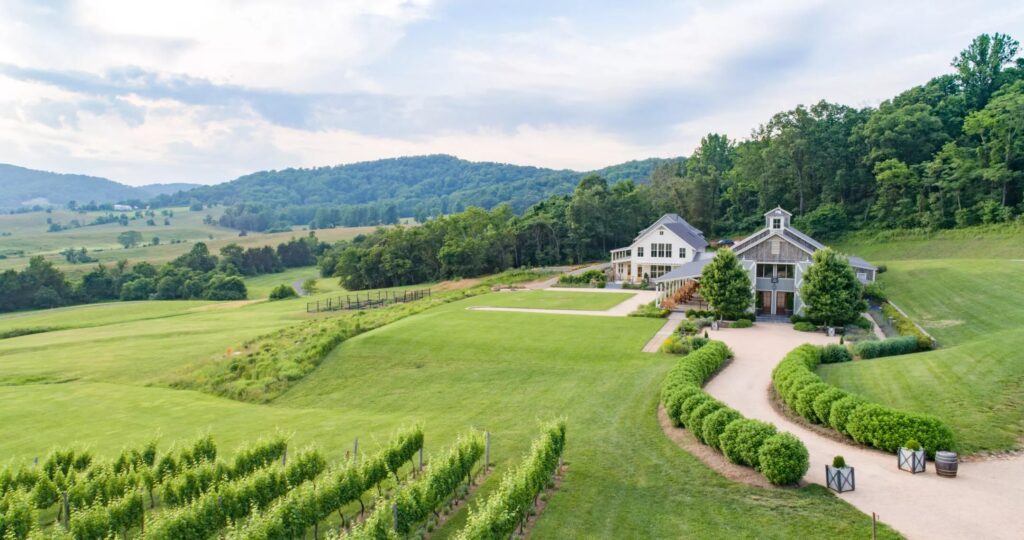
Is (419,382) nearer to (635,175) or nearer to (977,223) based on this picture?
(977,223)

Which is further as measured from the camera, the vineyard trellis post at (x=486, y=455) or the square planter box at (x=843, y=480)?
the vineyard trellis post at (x=486, y=455)

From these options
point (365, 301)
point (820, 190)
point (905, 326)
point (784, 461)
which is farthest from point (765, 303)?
point (820, 190)

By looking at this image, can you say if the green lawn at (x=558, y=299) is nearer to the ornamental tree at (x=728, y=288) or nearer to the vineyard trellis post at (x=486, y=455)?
the ornamental tree at (x=728, y=288)

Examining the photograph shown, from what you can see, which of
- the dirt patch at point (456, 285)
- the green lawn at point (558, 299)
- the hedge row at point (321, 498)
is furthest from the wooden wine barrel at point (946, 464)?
the dirt patch at point (456, 285)

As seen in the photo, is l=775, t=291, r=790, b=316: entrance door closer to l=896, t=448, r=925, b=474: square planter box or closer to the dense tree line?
l=896, t=448, r=925, b=474: square planter box

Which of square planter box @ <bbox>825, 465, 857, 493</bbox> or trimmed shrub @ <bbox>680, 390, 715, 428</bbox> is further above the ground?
trimmed shrub @ <bbox>680, 390, 715, 428</bbox>

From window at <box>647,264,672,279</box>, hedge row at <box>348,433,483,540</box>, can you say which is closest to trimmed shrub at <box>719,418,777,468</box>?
hedge row at <box>348,433,483,540</box>
